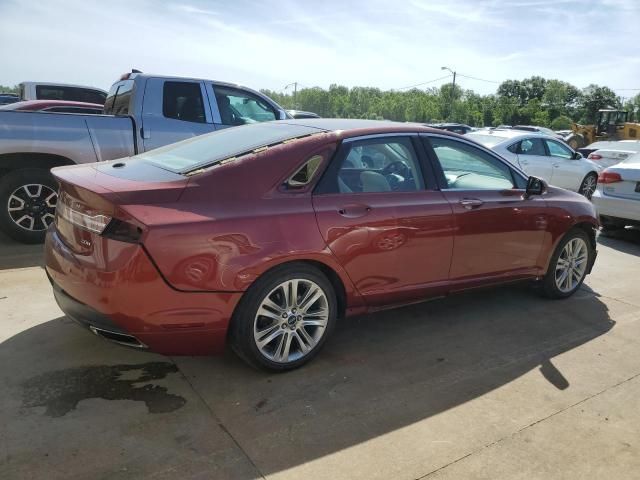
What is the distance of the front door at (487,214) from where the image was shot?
398cm

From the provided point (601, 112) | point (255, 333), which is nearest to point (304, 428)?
point (255, 333)

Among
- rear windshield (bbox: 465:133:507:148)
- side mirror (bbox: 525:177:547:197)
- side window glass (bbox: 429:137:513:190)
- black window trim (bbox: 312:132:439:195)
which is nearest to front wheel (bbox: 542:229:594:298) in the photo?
side mirror (bbox: 525:177:547:197)

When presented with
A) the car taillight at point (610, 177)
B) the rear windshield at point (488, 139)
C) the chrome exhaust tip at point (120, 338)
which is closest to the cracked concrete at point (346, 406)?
the chrome exhaust tip at point (120, 338)

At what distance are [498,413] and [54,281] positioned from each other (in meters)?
2.74

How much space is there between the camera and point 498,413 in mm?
3041

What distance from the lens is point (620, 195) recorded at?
7535mm

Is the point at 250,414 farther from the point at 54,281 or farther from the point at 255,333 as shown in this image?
the point at 54,281

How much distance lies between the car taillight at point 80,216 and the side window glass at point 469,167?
7.82ft

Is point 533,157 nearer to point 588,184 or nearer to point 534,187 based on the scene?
point 588,184

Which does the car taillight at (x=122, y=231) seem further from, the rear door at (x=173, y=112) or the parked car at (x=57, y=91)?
the parked car at (x=57, y=91)

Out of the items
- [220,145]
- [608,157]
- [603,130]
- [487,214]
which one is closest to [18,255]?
[220,145]

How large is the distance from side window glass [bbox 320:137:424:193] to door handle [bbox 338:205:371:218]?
123 millimetres

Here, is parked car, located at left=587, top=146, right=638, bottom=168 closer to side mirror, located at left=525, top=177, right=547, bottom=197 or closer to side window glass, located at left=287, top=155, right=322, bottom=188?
side mirror, located at left=525, top=177, right=547, bottom=197

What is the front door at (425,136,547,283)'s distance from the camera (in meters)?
3.98
